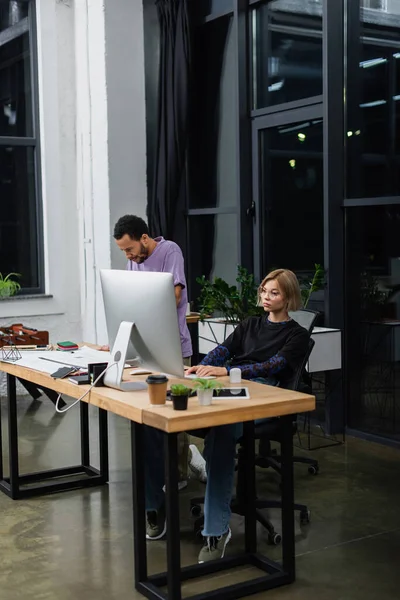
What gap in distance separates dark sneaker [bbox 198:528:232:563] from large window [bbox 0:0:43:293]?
444 cm

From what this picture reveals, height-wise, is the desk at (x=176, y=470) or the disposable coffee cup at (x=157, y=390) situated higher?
the disposable coffee cup at (x=157, y=390)

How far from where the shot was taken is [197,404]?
9.96 ft

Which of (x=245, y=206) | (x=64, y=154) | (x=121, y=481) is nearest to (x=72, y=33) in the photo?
(x=64, y=154)

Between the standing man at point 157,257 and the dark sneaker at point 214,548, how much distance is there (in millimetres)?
925

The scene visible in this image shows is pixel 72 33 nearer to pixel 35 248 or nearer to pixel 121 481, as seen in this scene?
pixel 35 248

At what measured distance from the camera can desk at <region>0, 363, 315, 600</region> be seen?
2910mm

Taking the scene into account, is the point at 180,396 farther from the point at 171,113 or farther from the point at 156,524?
the point at 171,113

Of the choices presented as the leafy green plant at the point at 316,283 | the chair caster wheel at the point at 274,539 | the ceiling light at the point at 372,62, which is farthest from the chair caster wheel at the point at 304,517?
the ceiling light at the point at 372,62

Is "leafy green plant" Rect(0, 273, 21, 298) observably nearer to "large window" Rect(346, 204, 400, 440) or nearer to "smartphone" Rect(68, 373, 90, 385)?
"large window" Rect(346, 204, 400, 440)

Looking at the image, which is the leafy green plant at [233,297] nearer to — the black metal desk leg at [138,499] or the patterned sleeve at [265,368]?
the patterned sleeve at [265,368]

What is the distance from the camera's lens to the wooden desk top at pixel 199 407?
2863mm

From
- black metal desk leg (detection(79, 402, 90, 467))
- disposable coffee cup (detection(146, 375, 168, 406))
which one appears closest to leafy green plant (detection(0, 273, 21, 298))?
black metal desk leg (detection(79, 402, 90, 467))

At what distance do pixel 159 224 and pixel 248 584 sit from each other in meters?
4.08

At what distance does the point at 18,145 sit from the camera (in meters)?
7.29
